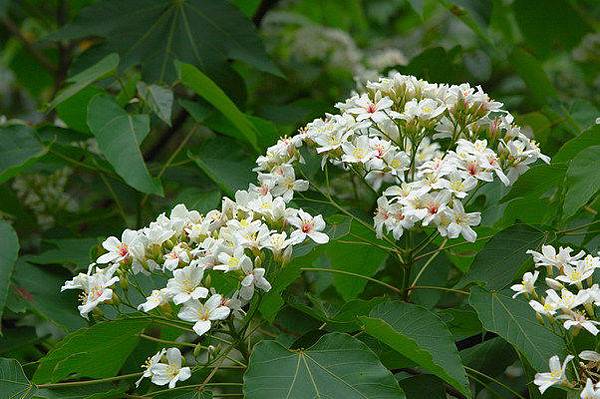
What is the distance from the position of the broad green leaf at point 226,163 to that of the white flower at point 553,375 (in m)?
1.04

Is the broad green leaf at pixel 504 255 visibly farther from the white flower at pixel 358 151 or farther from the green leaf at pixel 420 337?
the white flower at pixel 358 151

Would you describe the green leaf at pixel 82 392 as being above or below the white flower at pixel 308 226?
below

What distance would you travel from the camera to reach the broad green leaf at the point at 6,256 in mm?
1996

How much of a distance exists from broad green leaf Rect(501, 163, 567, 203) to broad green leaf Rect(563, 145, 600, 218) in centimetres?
7

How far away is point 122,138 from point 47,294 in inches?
17.6

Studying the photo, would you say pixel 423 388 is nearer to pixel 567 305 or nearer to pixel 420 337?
pixel 420 337

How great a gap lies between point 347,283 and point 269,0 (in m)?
1.53

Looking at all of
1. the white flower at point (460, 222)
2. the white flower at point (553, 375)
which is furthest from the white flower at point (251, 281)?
→ the white flower at point (553, 375)

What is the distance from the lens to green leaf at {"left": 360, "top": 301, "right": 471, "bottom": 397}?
4.84 ft

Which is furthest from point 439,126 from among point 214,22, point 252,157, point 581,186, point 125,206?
point 125,206

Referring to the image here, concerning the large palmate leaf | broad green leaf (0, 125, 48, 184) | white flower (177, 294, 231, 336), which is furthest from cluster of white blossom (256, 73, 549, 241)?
the large palmate leaf

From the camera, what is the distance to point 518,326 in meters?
1.59

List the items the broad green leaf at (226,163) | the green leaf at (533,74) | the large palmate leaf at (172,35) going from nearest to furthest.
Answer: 1. the broad green leaf at (226,163)
2. the large palmate leaf at (172,35)
3. the green leaf at (533,74)

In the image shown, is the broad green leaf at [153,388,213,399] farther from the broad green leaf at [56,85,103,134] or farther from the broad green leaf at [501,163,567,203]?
the broad green leaf at [56,85,103,134]
